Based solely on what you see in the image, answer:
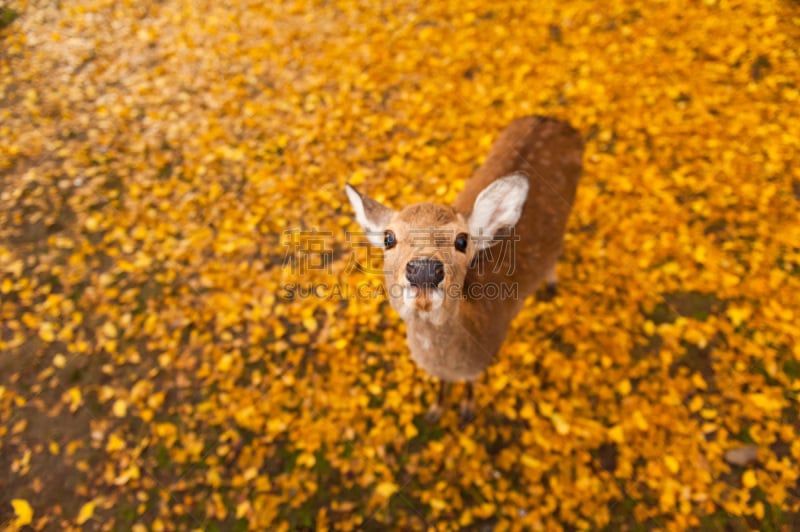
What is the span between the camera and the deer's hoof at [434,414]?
4746 mm

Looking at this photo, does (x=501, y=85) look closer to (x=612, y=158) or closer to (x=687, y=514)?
(x=612, y=158)

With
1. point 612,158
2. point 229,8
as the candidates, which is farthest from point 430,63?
point 229,8

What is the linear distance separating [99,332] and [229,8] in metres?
6.83

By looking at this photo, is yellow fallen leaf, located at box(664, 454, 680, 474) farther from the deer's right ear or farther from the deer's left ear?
the deer's right ear

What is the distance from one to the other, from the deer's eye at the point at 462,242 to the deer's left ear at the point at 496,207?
0.57 feet

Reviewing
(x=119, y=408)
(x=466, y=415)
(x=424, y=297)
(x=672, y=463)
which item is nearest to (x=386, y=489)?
(x=466, y=415)

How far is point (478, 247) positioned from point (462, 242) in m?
0.32

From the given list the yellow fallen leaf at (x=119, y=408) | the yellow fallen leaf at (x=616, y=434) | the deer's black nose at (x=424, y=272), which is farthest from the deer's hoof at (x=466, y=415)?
the yellow fallen leaf at (x=119, y=408)

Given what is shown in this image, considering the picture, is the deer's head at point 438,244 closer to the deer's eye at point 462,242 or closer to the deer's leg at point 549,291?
the deer's eye at point 462,242

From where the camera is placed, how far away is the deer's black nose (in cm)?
256

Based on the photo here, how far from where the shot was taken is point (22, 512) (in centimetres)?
448

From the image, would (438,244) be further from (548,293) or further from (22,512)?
(22,512)

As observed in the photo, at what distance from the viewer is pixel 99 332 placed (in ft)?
18.2

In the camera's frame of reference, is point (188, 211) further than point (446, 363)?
Yes
